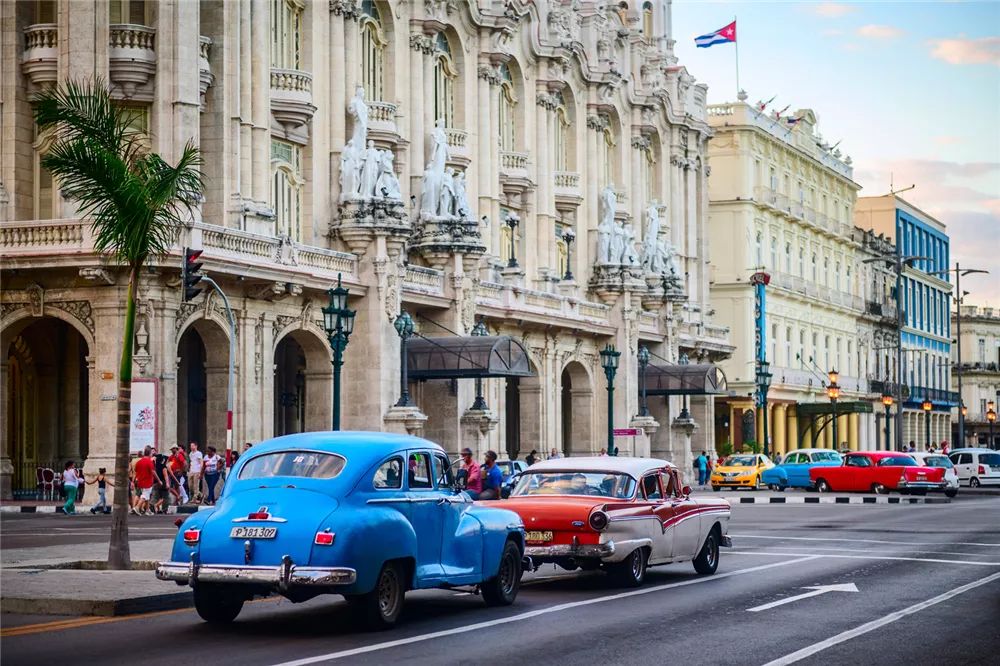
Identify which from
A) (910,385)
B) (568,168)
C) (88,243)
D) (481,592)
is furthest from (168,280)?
(910,385)

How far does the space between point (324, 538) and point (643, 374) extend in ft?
159

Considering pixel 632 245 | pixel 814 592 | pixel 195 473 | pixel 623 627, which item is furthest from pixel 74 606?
pixel 632 245

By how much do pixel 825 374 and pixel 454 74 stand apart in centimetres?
4534

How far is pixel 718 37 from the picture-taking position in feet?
256

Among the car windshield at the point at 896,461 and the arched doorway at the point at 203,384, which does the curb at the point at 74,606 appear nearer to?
the arched doorway at the point at 203,384

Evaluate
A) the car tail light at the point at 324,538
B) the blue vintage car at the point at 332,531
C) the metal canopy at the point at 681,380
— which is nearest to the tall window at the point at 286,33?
the metal canopy at the point at 681,380

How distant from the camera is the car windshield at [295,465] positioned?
52.0 feet

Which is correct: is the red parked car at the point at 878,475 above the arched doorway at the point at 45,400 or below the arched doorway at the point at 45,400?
below

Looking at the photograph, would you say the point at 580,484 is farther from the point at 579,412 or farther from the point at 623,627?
the point at 579,412

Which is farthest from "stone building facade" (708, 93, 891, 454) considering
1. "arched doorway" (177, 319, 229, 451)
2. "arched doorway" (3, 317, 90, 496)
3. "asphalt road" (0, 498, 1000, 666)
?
"asphalt road" (0, 498, 1000, 666)

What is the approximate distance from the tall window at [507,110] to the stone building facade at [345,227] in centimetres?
11

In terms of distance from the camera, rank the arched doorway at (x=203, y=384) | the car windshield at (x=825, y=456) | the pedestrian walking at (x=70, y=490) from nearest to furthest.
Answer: the pedestrian walking at (x=70, y=490) → the arched doorway at (x=203, y=384) → the car windshield at (x=825, y=456)

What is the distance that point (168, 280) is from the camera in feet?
125

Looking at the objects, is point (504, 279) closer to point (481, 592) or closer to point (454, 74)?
point (454, 74)
